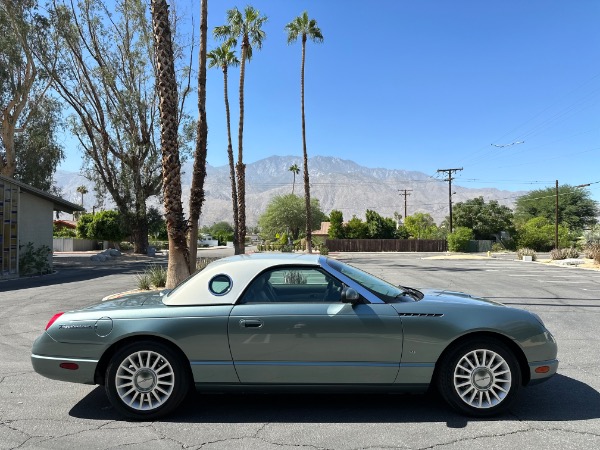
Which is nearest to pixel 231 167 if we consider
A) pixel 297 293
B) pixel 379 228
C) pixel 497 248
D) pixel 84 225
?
pixel 297 293

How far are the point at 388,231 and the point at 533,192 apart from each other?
107 ft

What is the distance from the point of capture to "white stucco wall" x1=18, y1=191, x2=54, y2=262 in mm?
22812

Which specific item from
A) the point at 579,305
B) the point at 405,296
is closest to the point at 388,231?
the point at 579,305

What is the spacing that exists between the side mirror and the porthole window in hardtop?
1057 mm

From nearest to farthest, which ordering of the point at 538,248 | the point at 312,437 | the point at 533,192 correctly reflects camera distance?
the point at 312,437 < the point at 538,248 < the point at 533,192

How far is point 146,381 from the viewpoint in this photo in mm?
4379

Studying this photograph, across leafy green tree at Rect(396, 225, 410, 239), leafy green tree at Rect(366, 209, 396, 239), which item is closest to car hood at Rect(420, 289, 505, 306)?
leafy green tree at Rect(366, 209, 396, 239)

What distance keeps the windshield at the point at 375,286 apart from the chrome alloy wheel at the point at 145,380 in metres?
1.80

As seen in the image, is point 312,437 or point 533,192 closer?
point 312,437

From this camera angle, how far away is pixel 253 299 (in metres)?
4.50

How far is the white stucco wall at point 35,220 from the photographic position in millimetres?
22812

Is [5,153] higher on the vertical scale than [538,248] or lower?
higher

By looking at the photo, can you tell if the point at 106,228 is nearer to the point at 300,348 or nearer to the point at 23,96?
the point at 23,96

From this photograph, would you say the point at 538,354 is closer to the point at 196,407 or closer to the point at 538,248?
the point at 196,407
